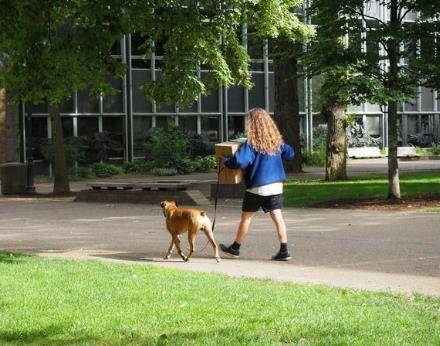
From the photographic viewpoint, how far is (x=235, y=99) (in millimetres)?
45062

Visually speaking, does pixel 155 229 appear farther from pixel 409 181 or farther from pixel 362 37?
pixel 409 181

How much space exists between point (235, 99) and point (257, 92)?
152 centimetres

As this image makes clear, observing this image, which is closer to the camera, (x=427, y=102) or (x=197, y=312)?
(x=197, y=312)

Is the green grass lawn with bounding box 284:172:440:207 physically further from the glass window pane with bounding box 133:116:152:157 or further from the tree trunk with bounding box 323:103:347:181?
the glass window pane with bounding box 133:116:152:157

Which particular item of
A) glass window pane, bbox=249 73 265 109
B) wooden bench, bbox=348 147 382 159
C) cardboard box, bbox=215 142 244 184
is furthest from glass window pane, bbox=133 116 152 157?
cardboard box, bbox=215 142 244 184

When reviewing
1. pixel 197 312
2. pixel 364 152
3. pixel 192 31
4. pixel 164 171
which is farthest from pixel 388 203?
pixel 364 152

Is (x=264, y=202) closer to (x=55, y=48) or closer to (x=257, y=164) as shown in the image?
(x=257, y=164)

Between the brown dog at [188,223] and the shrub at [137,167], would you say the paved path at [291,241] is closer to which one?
the brown dog at [188,223]

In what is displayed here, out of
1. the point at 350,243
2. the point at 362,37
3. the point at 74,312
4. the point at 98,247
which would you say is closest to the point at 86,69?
the point at 98,247

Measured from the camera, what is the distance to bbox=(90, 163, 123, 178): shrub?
122 feet

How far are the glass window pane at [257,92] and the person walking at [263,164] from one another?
3429 cm

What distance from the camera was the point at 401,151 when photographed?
48.1 metres

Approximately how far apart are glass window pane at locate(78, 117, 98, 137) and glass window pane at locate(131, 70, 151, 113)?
6.72 feet

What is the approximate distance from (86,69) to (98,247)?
2.60 metres
